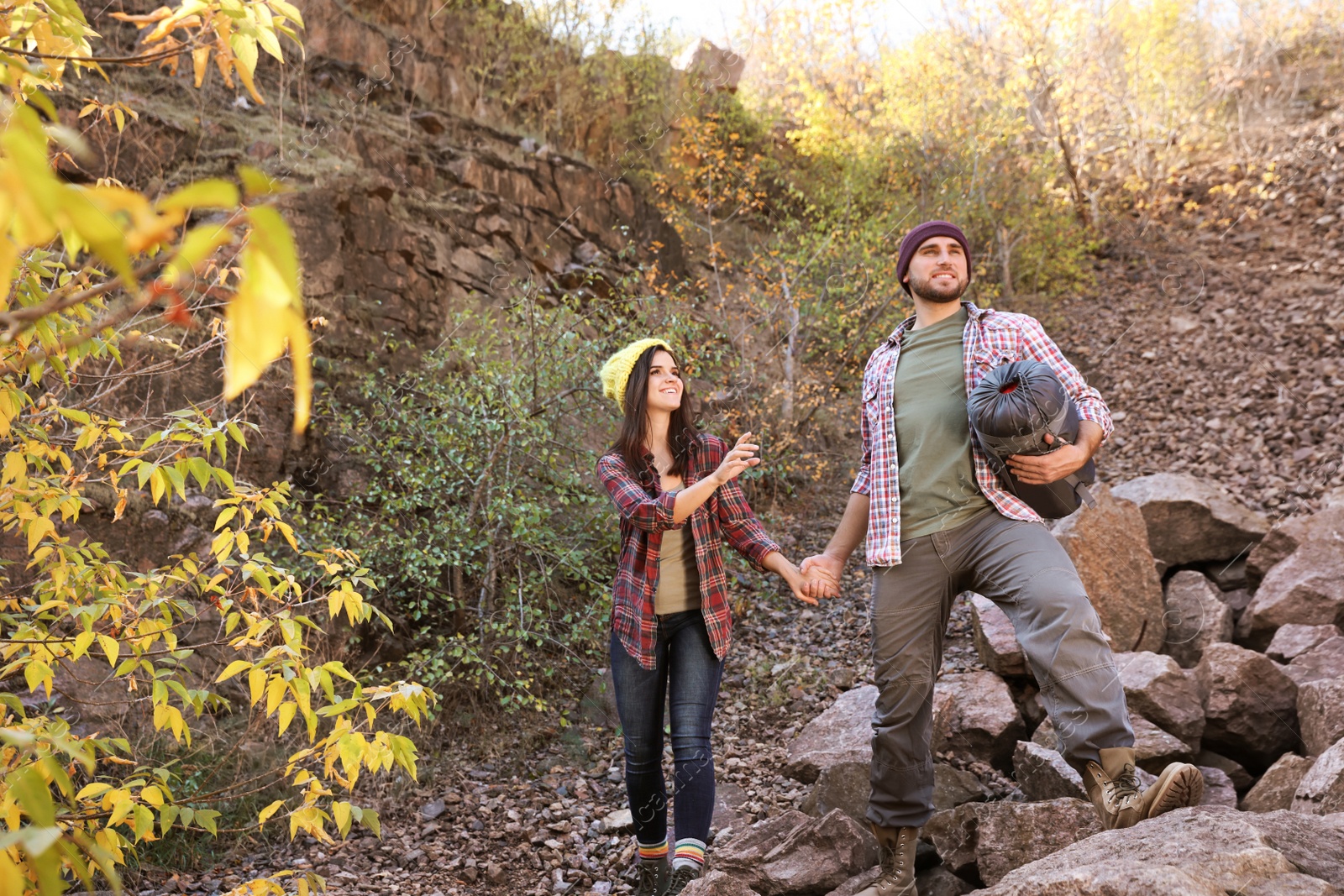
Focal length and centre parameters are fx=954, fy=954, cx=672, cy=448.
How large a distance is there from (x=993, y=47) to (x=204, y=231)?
48.9 feet

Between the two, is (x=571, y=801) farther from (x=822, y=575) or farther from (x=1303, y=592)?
(x=1303, y=592)

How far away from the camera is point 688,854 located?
10.6 ft

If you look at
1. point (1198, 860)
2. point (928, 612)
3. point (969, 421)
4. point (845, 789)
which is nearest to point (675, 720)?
point (928, 612)

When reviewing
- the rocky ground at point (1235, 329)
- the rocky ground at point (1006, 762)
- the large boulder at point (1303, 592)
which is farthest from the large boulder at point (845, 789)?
the rocky ground at point (1235, 329)

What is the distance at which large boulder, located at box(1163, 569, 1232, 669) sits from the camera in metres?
5.37

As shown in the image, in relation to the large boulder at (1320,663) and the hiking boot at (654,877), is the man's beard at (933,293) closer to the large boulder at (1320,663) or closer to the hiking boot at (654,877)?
the hiking boot at (654,877)

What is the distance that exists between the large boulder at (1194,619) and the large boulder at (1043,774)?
1.93 m

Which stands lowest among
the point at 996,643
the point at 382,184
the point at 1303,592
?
the point at 996,643

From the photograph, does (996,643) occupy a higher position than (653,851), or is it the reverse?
(996,643)

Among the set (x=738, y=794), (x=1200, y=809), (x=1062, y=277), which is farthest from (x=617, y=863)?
(x=1062, y=277)

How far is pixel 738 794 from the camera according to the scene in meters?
4.69

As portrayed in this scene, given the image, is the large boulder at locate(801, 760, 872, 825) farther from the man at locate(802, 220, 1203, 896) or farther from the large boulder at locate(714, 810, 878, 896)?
the man at locate(802, 220, 1203, 896)

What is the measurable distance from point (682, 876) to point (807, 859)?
0.46m

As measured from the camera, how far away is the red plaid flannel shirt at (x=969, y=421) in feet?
9.90
